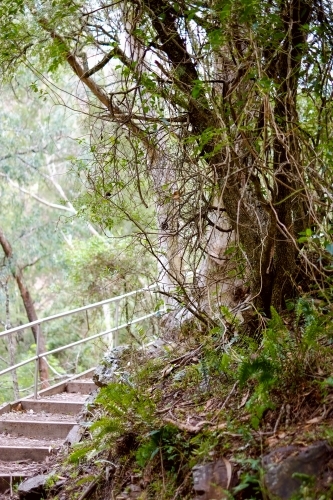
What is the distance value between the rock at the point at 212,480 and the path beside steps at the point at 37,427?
311 cm

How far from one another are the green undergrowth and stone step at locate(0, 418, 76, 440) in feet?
6.97

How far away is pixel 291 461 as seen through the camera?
3.62 meters

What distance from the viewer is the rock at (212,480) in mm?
3838

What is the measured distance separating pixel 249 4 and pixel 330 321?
225cm

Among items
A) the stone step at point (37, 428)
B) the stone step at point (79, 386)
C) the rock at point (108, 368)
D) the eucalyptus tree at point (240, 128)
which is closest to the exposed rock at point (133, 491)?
the eucalyptus tree at point (240, 128)

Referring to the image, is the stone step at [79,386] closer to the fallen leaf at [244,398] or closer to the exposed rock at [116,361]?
the exposed rock at [116,361]

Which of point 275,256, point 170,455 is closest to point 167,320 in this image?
point 275,256

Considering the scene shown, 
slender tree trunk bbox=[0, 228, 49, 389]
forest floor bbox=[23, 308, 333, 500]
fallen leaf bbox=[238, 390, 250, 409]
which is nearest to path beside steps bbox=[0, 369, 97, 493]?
forest floor bbox=[23, 308, 333, 500]

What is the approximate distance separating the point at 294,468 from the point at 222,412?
107 centimetres

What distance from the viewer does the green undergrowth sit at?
4.04m

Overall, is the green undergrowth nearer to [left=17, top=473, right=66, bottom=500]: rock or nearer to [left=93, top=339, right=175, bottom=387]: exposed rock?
[left=17, top=473, right=66, bottom=500]: rock

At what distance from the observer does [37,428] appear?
8.12 metres

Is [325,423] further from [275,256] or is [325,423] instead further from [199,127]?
[199,127]

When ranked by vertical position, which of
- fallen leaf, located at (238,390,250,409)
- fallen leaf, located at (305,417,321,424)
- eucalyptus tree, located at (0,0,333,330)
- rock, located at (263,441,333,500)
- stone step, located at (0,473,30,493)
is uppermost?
eucalyptus tree, located at (0,0,333,330)
